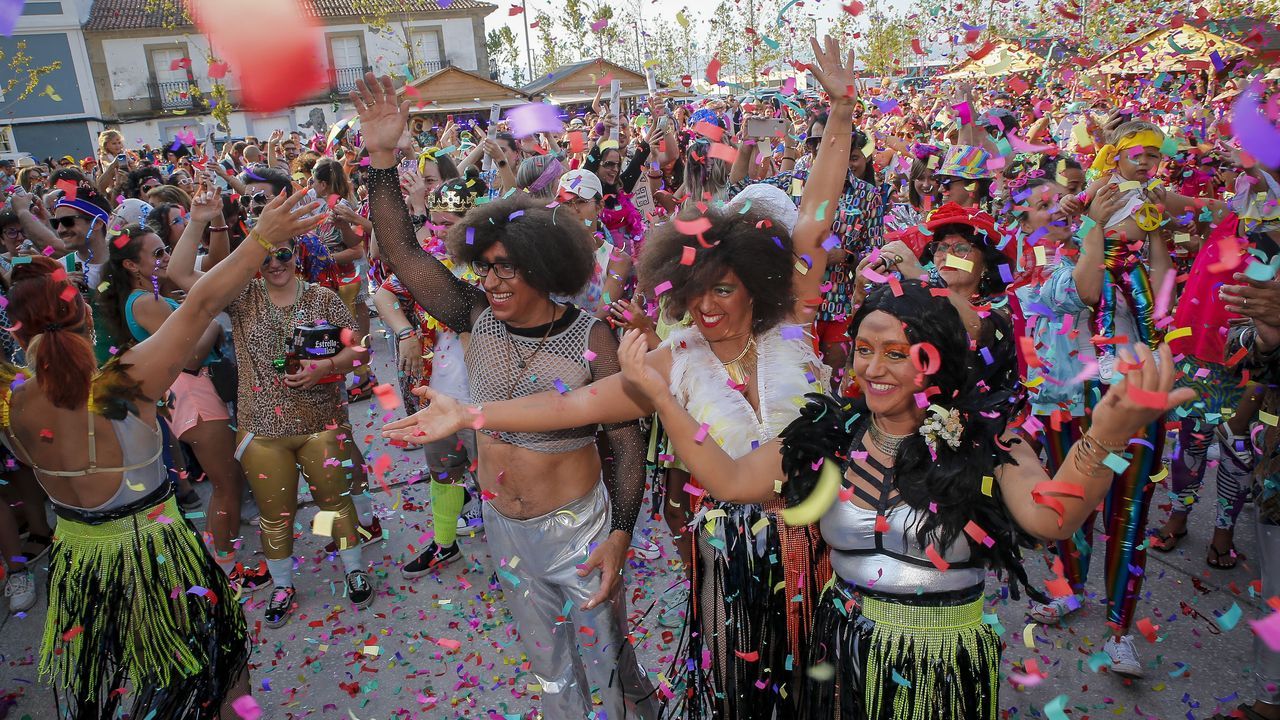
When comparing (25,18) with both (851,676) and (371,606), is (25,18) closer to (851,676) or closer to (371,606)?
(371,606)

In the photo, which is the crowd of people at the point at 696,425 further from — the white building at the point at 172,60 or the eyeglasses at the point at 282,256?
the white building at the point at 172,60

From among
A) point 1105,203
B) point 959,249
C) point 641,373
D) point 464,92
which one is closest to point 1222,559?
point 1105,203

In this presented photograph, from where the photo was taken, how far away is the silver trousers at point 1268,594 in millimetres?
2770

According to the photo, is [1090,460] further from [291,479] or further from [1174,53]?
[1174,53]

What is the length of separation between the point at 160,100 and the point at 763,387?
1621 inches

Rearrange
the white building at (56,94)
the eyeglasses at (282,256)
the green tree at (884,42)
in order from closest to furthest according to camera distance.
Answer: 1. the eyeglasses at (282,256)
2. the green tree at (884,42)
3. the white building at (56,94)

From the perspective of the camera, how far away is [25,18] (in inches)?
1251

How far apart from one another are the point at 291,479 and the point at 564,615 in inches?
81.0

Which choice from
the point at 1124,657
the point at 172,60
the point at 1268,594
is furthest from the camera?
the point at 172,60

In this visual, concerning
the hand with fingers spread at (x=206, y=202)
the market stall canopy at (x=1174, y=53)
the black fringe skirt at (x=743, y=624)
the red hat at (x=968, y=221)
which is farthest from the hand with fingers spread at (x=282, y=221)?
the market stall canopy at (x=1174, y=53)

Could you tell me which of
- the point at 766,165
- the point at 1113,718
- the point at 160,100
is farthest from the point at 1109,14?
the point at 160,100

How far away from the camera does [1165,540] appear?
4.26m

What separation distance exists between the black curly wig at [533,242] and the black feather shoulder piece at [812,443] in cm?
99

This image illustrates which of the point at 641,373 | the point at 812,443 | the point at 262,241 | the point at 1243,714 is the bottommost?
the point at 1243,714
